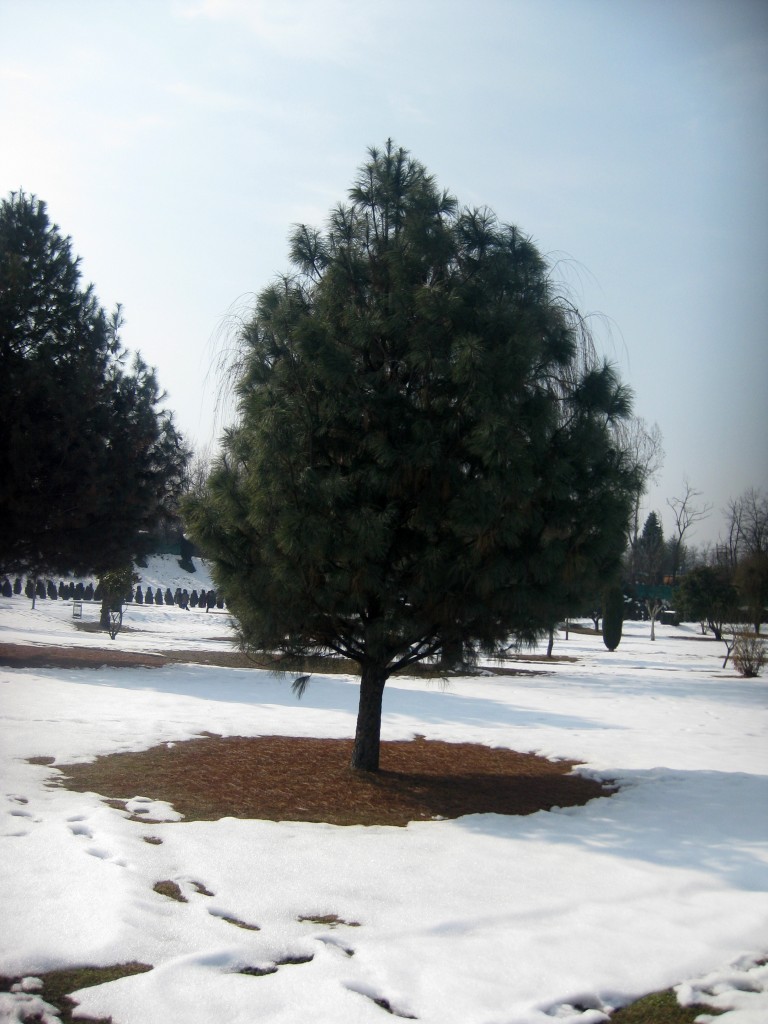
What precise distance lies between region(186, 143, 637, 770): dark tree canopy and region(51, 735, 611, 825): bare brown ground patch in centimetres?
92

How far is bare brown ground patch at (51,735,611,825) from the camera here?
→ 5914 millimetres

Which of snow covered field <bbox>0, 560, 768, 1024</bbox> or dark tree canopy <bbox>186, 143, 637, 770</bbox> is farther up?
dark tree canopy <bbox>186, 143, 637, 770</bbox>

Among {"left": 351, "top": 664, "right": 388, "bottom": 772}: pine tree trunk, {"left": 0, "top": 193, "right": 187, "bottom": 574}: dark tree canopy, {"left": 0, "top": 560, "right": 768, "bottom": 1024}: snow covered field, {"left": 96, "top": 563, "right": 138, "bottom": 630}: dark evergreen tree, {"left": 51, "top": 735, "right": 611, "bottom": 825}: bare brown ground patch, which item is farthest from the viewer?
{"left": 96, "top": 563, "right": 138, "bottom": 630}: dark evergreen tree

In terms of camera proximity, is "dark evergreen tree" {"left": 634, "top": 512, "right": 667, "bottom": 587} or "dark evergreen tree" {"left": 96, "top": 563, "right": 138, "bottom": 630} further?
"dark evergreen tree" {"left": 634, "top": 512, "right": 667, "bottom": 587}

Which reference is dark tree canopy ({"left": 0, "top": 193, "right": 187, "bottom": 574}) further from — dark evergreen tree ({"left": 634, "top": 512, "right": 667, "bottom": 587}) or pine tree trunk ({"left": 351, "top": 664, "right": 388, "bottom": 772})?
dark evergreen tree ({"left": 634, "top": 512, "right": 667, "bottom": 587})

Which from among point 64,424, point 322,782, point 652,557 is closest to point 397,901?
point 322,782

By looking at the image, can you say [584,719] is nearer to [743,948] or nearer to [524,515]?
[524,515]

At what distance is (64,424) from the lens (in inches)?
515

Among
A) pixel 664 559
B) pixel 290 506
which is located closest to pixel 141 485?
pixel 290 506

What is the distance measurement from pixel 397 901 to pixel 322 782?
274 centimetres

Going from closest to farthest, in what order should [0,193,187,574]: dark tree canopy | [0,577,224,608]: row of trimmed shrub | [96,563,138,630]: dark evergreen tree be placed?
1. [0,193,187,574]: dark tree canopy
2. [96,563,138,630]: dark evergreen tree
3. [0,577,224,608]: row of trimmed shrub

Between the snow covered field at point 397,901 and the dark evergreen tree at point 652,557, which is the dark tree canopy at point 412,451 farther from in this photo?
the dark evergreen tree at point 652,557

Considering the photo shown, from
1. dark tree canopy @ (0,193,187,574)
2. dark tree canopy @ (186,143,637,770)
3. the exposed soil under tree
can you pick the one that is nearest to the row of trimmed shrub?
dark tree canopy @ (0,193,187,574)

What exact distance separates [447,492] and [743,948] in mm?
3450
